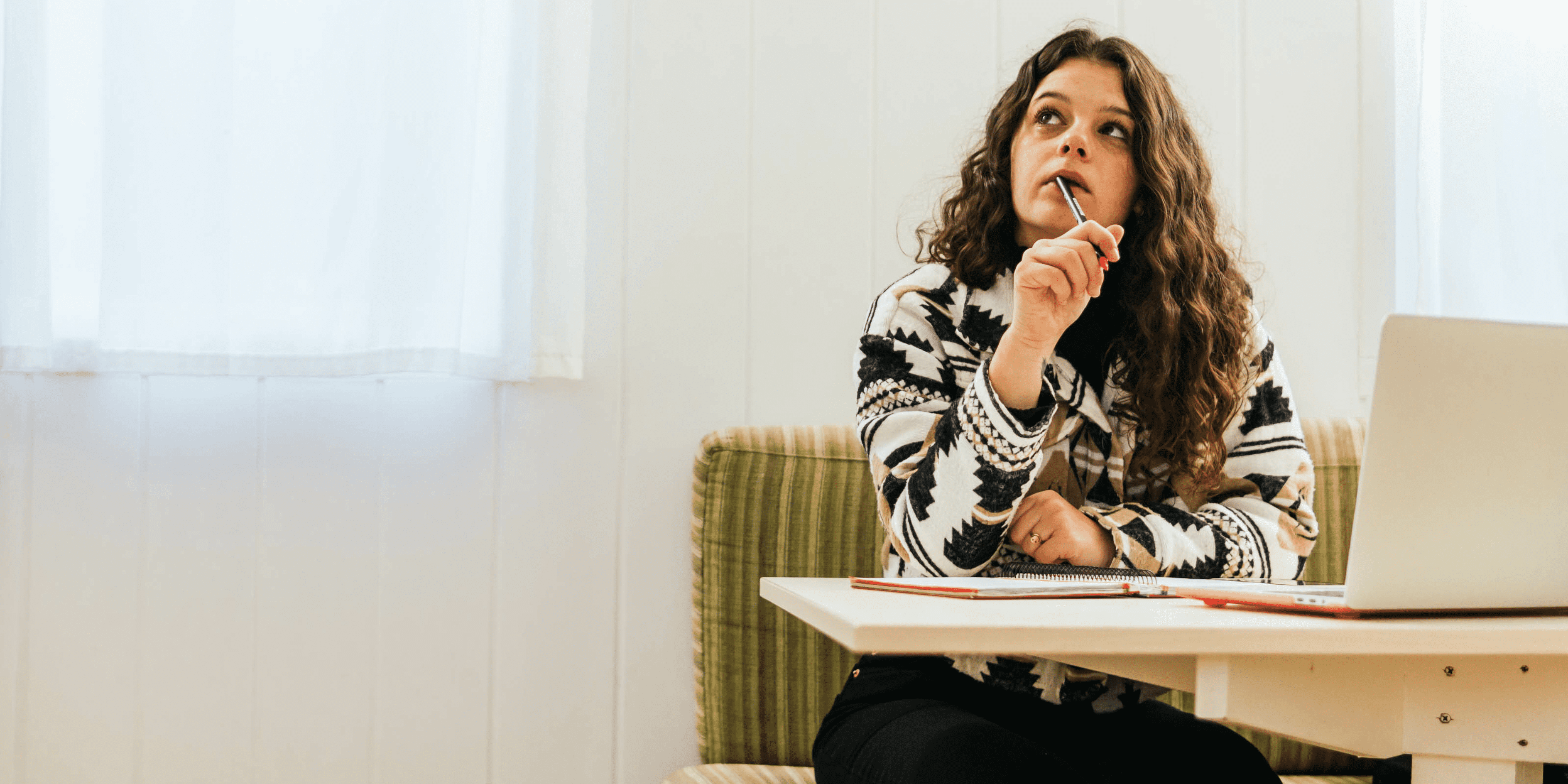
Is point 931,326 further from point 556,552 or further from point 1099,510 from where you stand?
point 556,552

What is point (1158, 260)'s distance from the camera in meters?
1.23

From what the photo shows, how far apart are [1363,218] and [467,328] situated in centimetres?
139

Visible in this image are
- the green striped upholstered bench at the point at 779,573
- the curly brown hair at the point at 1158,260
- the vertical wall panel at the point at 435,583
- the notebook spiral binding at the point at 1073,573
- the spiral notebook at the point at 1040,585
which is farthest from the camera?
the vertical wall panel at the point at 435,583

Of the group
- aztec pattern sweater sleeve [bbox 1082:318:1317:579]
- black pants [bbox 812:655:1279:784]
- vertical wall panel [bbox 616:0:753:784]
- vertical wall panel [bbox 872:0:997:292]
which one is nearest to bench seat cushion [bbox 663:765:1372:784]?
vertical wall panel [bbox 616:0:753:784]

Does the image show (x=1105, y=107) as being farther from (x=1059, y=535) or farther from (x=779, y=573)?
(x=779, y=573)

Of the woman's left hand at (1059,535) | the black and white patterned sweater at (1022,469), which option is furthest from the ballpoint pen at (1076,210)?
the woman's left hand at (1059,535)

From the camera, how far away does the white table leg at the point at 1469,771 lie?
636 millimetres

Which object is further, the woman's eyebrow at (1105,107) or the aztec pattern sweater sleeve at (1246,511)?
the woman's eyebrow at (1105,107)

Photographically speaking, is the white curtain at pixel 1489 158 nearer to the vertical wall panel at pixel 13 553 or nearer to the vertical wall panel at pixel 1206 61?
the vertical wall panel at pixel 1206 61

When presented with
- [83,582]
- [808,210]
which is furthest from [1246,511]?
[83,582]

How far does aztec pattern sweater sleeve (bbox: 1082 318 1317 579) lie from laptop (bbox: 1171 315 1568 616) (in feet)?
1.23

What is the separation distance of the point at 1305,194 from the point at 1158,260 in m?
0.66

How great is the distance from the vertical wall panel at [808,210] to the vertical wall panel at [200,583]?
733 mm

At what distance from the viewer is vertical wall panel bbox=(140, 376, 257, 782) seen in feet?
4.96
